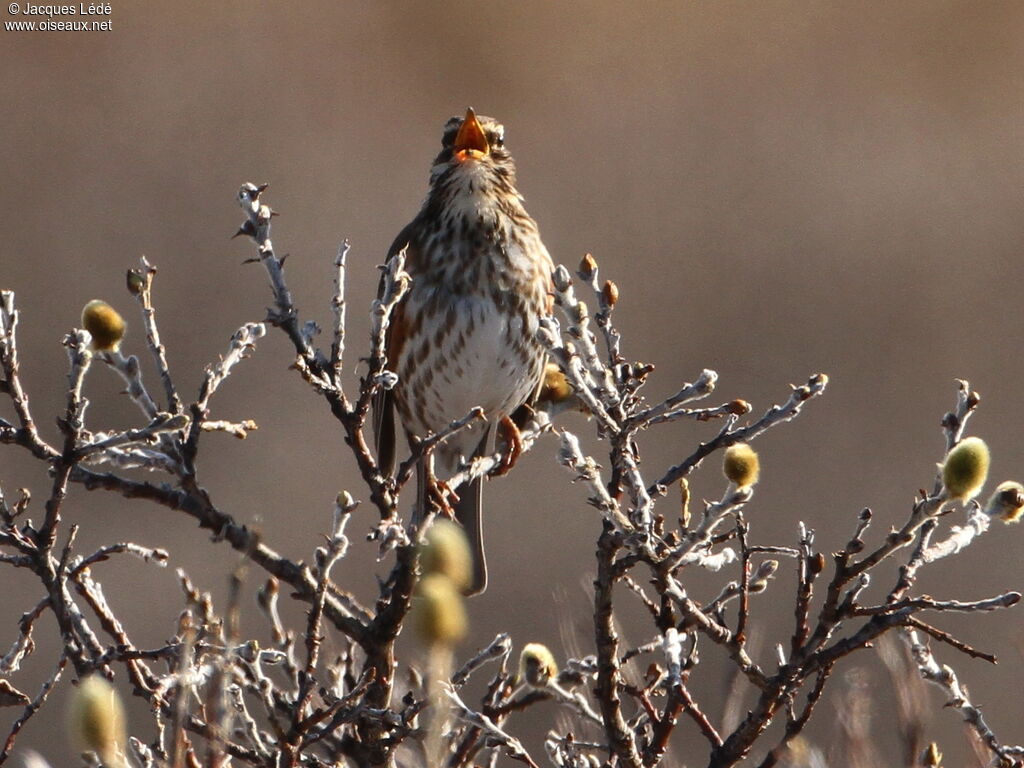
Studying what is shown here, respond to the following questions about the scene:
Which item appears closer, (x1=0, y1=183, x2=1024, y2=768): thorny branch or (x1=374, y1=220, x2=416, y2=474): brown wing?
(x1=0, y1=183, x2=1024, y2=768): thorny branch

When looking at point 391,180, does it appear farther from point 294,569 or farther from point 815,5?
point 294,569

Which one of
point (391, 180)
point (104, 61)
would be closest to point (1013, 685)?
point (391, 180)

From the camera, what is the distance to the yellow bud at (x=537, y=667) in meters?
2.79

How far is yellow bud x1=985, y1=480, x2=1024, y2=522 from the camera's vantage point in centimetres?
282

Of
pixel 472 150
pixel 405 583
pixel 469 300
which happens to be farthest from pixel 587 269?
pixel 472 150

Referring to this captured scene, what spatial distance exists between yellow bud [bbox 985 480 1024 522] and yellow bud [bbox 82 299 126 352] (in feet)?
5.20

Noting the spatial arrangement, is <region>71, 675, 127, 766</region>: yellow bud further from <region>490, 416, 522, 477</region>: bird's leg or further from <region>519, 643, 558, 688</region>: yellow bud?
<region>490, 416, 522, 477</region>: bird's leg

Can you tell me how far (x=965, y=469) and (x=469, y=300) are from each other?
111 inches

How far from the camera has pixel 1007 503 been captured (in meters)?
2.83

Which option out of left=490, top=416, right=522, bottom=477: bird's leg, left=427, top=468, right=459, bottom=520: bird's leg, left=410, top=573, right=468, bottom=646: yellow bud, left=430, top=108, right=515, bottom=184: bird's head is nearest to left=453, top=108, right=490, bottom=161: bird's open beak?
left=430, top=108, right=515, bottom=184: bird's head

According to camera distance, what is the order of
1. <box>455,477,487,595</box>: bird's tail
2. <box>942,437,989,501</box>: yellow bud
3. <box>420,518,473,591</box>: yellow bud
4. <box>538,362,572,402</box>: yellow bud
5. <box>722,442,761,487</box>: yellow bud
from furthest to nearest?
<box>455,477,487,595</box>: bird's tail, <box>538,362,572,402</box>: yellow bud, <box>722,442,761,487</box>: yellow bud, <box>942,437,989,501</box>: yellow bud, <box>420,518,473,591</box>: yellow bud

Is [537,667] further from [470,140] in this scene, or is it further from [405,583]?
[470,140]

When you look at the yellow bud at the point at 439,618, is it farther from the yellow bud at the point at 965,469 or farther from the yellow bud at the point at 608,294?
the yellow bud at the point at 608,294

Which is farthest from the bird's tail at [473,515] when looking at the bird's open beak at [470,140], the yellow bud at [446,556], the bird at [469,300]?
the yellow bud at [446,556]
